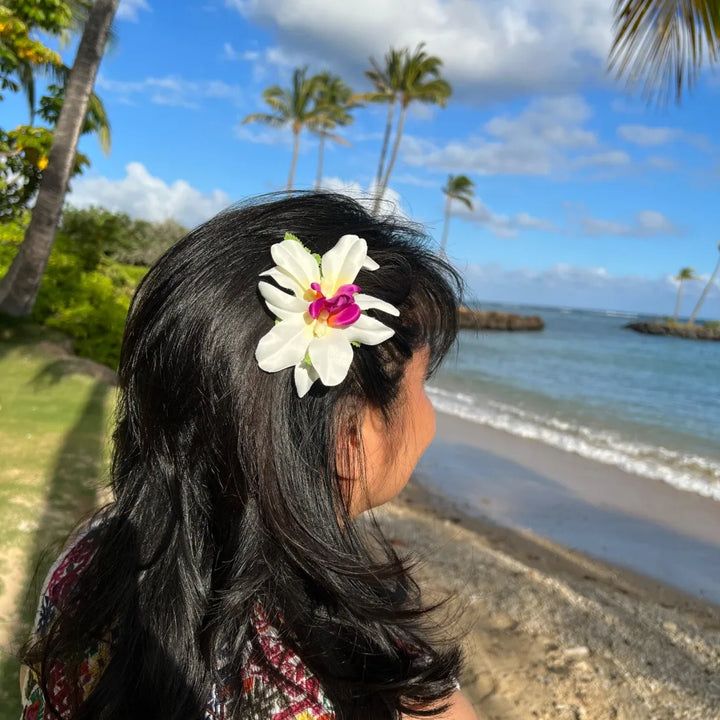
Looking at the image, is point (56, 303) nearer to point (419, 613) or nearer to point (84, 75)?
point (84, 75)

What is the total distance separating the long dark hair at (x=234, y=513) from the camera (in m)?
0.90

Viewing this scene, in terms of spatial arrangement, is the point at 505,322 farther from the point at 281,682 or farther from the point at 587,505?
the point at 281,682

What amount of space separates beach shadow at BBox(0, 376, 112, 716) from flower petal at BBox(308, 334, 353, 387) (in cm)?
143

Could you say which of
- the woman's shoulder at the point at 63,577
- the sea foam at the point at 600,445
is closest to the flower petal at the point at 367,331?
the woman's shoulder at the point at 63,577

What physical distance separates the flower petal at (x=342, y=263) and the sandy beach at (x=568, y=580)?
2.98 feet

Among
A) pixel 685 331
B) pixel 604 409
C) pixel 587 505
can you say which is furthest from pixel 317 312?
pixel 685 331

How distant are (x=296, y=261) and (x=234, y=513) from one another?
0.40 metres

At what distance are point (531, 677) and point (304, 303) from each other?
9.28ft

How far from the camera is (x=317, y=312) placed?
913mm

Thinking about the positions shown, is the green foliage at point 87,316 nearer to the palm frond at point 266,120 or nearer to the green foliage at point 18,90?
the green foliage at point 18,90

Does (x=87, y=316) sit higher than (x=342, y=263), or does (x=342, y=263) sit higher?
(x=342, y=263)

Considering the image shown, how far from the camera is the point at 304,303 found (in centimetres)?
89

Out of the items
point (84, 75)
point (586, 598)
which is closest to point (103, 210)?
point (84, 75)

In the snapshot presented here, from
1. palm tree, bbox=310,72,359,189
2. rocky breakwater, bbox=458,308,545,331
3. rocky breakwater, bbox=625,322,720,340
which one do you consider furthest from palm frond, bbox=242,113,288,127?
rocky breakwater, bbox=625,322,720,340
